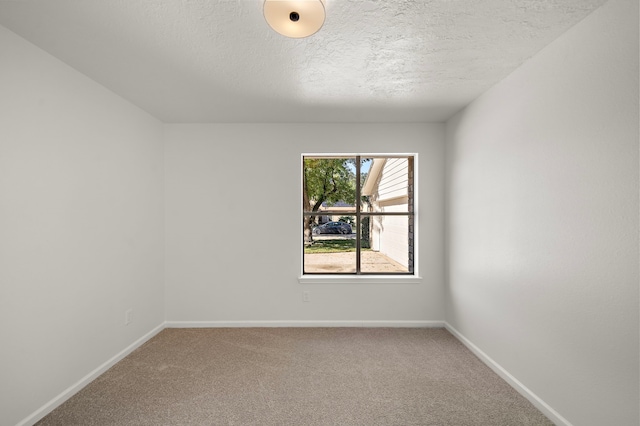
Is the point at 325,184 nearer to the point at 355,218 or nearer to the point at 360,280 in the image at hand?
the point at 355,218

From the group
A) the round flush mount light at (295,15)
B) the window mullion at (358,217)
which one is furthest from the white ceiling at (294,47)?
the window mullion at (358,217)

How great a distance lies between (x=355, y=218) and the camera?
3.79m

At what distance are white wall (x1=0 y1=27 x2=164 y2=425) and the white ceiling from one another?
0.27 m

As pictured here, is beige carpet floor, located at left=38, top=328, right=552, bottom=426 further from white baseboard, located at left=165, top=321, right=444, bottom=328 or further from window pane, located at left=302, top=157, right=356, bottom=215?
window pane, located at left=302, top=157, right=356, bottom=215

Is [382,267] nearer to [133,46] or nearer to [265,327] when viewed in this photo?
[265,327]

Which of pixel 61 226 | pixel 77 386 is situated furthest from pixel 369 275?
pixel 61 226

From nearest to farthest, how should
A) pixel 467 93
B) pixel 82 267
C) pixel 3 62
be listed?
pixel 3 62, pixel 82 267, pixel 467 93

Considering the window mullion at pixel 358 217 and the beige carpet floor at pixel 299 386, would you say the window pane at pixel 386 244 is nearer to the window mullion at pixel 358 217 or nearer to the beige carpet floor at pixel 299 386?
the window mullion at pixel 358 217

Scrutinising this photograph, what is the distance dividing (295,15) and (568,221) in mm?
1965

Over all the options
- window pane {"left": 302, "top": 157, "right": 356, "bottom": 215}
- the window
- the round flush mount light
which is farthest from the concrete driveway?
the round flush mount light

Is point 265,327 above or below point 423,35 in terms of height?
below

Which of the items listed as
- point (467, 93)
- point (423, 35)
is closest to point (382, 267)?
point (467, 93)

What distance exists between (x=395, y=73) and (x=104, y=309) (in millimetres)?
3156

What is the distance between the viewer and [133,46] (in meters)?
1.96
